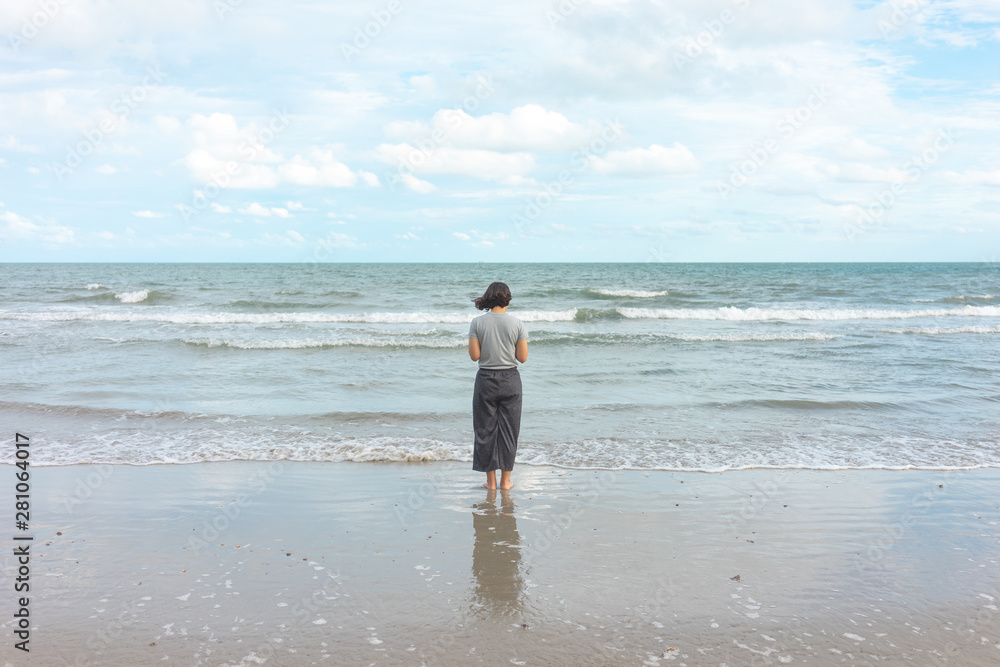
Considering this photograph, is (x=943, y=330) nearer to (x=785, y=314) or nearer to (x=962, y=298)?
(x=785, y=314)

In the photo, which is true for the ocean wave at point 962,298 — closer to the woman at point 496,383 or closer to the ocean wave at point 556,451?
the ocean wave at point 556,451

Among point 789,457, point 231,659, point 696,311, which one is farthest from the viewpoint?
point 696,311

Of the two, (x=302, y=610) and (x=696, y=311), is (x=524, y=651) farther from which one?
(x=696, y=311)

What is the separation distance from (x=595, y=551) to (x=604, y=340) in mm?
12899

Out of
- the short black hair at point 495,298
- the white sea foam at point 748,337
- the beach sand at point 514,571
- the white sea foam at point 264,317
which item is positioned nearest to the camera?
the beach sand at point 514,571

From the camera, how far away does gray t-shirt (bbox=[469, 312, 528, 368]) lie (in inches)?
216

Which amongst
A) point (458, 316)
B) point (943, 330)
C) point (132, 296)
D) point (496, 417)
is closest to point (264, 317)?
point (458, 316)

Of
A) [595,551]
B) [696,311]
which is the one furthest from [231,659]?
[696,311]

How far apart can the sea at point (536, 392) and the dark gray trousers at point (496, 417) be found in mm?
1126

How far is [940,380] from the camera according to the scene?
36.9 ft

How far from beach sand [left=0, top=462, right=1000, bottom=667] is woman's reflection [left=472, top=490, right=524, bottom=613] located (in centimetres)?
2

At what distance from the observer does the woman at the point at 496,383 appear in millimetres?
5488

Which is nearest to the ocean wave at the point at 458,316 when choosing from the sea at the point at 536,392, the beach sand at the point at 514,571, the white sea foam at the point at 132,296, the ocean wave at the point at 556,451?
the sea at the point at 536,392

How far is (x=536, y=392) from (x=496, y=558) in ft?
20.3
